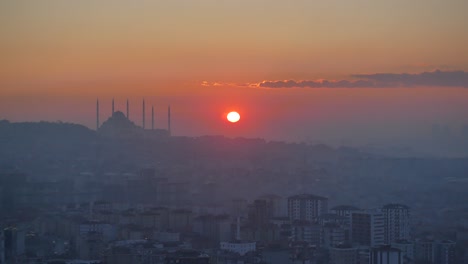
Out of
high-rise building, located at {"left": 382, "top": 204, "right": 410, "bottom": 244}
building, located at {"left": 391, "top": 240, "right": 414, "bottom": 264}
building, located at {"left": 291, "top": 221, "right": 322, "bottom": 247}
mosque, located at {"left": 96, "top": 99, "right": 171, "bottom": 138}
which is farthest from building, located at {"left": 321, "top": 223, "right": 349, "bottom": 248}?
mosque, located at {"left": 96, "top": 99, "right": 171, "bottom": 138}

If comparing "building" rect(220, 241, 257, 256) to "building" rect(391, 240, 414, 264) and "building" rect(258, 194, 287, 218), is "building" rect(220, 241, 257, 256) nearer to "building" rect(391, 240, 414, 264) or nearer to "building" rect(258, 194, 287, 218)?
"building" rect(391, 240, 414, 264)

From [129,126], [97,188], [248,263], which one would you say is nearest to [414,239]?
[248,263]

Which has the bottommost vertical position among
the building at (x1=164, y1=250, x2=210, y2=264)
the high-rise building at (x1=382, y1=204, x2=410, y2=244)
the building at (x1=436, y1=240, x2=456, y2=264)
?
the building at (x1=436, y1=240, x2=456, y2=264)

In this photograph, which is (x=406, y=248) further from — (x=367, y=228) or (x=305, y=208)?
(x=305, y=208)

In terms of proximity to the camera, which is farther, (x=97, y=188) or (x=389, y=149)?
(x=389, y=149)

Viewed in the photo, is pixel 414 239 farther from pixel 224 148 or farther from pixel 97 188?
pixel 224 148
